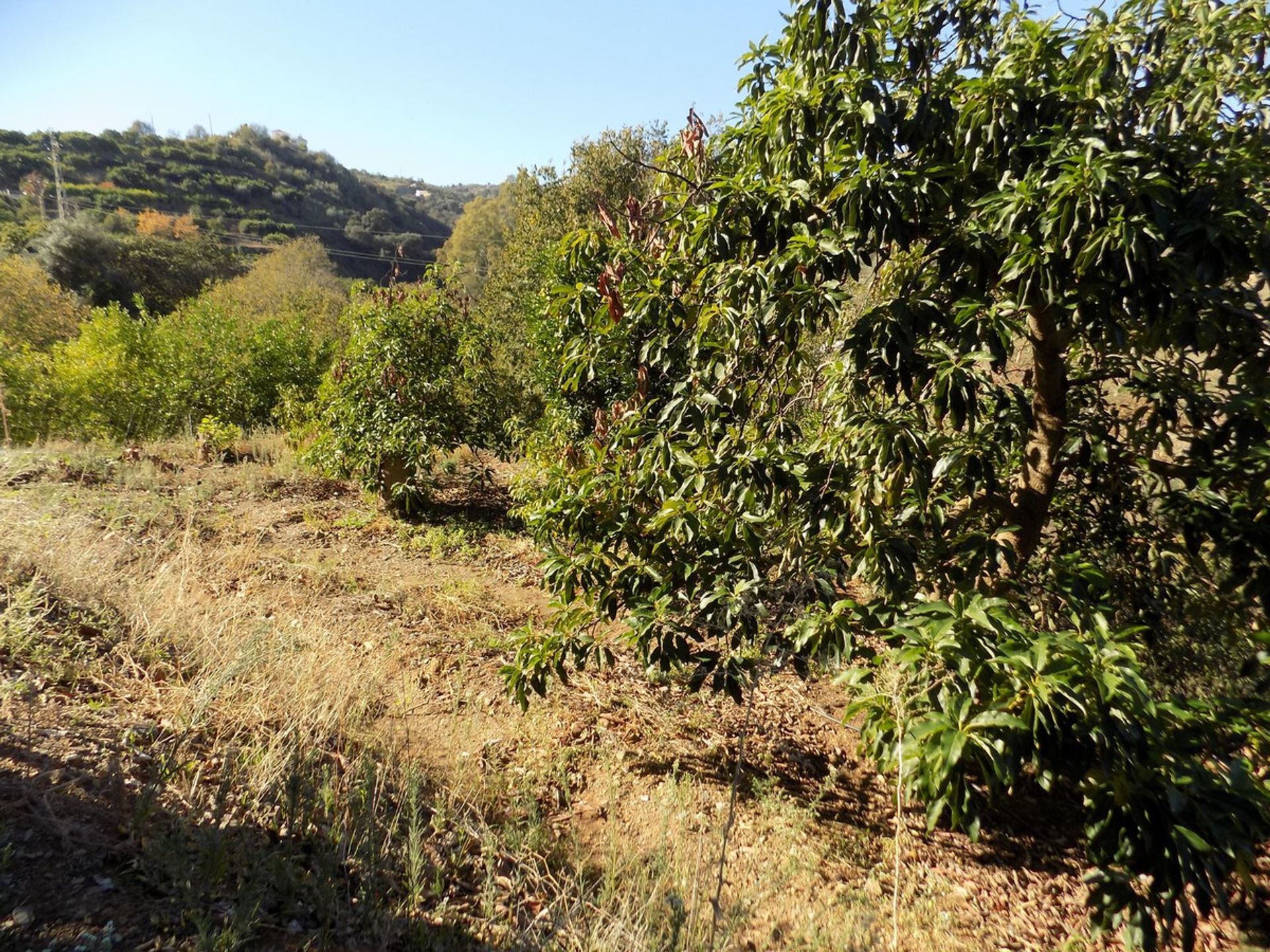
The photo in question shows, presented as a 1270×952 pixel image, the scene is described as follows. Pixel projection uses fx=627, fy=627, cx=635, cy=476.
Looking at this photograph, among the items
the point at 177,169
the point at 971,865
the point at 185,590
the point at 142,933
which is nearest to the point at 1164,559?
the point at 971,865

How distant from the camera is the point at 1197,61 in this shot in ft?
8.07

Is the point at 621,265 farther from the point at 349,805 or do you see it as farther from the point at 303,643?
the point at 303,643

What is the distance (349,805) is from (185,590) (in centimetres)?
237

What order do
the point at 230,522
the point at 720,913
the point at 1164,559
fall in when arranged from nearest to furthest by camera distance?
the point at 720,913
the point at 1164,559
the point at 230,522

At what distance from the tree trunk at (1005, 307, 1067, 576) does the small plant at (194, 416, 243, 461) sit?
9.21m

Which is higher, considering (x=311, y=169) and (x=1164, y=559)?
(x=311, y=169)

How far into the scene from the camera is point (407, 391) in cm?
684

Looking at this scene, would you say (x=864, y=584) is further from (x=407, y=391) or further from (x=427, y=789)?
(x=407, y=391)

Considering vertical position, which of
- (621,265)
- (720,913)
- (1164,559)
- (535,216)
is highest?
(535,216)

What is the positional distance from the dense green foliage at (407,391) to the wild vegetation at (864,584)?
2.93 metres

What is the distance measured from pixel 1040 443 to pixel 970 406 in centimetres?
124

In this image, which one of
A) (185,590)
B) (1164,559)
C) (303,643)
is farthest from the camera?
(185,590)

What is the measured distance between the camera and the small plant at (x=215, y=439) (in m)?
8.37

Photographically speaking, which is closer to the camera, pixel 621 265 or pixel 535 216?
pixel 621 265
